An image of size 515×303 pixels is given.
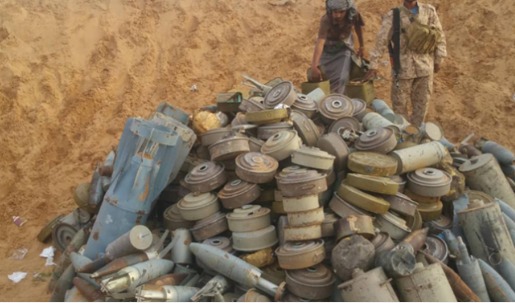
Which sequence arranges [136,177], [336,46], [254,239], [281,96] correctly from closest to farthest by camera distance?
[254,239]
[136,177]
[281,96]
[336,46]

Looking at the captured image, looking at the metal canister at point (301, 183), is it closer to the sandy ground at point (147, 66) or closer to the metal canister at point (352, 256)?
the metal canister at point (352, 256)

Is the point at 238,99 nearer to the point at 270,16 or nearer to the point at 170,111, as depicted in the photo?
the point at 170,111

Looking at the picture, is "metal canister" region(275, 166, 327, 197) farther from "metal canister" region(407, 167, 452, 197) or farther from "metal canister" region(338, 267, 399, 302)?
"metal canister" region(407, 167, 452, 197)

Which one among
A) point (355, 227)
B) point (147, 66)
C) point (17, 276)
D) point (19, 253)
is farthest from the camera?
point (147, 66)

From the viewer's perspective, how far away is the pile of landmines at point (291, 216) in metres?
4.33

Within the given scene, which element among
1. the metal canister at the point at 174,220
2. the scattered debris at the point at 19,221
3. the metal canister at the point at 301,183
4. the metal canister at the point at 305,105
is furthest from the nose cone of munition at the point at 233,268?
the scattered debris at the point at 19,221

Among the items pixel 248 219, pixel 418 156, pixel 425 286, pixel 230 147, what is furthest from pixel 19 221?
pixel 425 286

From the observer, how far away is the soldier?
23.3 feet

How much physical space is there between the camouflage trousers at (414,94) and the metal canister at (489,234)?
2.51 m

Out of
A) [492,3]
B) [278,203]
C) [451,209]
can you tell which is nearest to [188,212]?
[278,203]

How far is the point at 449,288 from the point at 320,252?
1.02m

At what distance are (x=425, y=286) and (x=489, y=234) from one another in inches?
45.0

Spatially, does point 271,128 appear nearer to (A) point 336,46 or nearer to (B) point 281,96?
(B) point 281,96

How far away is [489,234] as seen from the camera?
15.8ft
